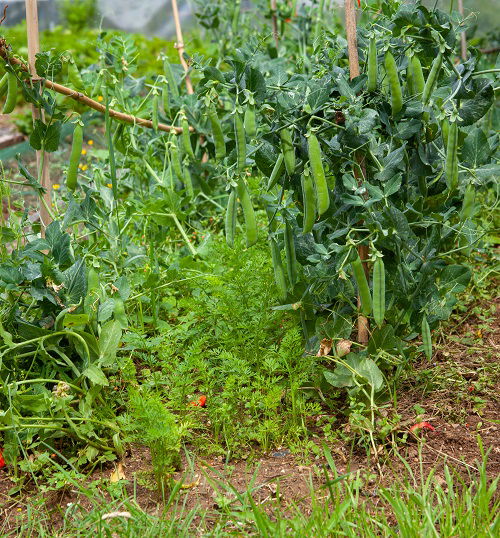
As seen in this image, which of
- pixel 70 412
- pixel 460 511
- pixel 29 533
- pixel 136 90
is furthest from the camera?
pixel 136 90

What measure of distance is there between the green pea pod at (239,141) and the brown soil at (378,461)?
0.85m

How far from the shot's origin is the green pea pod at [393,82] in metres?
2.05

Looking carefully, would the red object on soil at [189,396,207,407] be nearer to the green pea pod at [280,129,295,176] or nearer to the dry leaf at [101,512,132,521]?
the dry leaf at [101,512,132,521]

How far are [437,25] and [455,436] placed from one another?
1199mm

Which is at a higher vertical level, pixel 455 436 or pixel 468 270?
pixel 468 270

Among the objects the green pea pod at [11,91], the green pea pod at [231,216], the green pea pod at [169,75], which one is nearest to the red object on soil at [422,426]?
the green pea pod at [231,216]

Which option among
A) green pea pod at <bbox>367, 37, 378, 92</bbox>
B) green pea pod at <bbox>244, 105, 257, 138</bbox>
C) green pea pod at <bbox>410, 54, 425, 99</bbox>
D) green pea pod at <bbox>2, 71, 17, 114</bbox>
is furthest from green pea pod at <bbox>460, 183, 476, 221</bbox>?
green pea pod at <bbox>2, 71, 17, 114</bbox>

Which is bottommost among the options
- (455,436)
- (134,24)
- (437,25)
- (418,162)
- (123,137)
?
(134,24)

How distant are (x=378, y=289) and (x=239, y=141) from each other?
560 mm

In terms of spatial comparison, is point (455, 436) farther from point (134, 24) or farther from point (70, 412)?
point (134, 24)

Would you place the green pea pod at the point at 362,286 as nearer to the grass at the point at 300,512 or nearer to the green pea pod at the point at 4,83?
the grass at the point at 300,512

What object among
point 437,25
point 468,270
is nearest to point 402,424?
point 468,270

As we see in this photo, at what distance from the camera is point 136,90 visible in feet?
12.6

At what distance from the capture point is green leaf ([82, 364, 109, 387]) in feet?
7.31
